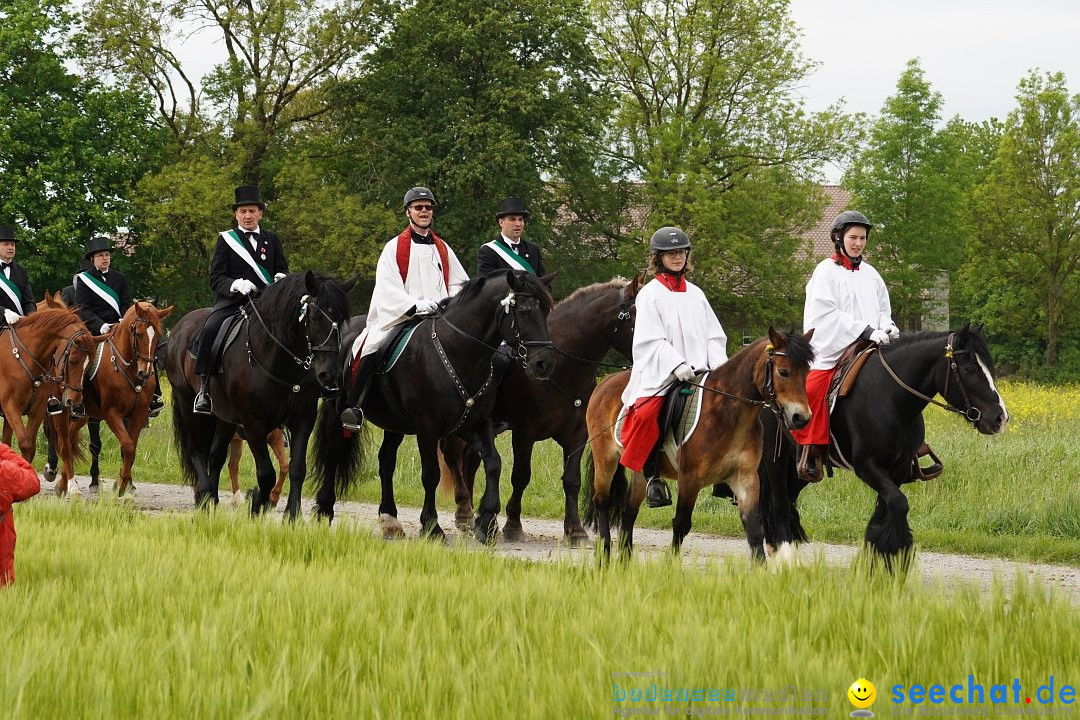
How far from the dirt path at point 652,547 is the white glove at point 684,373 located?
119 centimetres

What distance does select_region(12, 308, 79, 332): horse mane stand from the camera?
14.5 metres

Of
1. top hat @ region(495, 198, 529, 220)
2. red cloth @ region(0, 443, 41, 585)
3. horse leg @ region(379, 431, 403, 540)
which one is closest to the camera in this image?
red cloth @ region(0, 443, 41, 585)

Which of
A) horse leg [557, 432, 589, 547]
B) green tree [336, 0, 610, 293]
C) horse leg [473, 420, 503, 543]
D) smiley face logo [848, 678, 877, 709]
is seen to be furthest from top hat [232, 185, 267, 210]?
green tree [336, 0, 610, 293]

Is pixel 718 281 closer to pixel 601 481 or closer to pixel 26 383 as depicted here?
pixel 26 383

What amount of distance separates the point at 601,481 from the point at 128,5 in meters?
35.9

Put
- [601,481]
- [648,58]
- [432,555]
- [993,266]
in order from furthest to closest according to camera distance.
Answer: [993,266], [648,58], [601,481], [432,555]

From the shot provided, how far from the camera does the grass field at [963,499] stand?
35.6 feet

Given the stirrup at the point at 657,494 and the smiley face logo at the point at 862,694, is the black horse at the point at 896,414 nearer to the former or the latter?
the stirrup at the point at 657,494

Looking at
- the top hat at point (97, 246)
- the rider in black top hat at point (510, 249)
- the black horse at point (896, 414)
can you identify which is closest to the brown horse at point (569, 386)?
the rider in black top hat at point (510, 249)

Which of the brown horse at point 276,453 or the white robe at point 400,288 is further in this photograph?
the brown horse at point 276,453

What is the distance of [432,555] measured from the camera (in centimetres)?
763

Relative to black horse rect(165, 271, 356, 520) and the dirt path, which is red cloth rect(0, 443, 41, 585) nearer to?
the dirt path

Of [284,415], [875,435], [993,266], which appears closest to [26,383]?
[284,415]

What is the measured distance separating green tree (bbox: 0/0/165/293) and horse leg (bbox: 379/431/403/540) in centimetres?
2849
